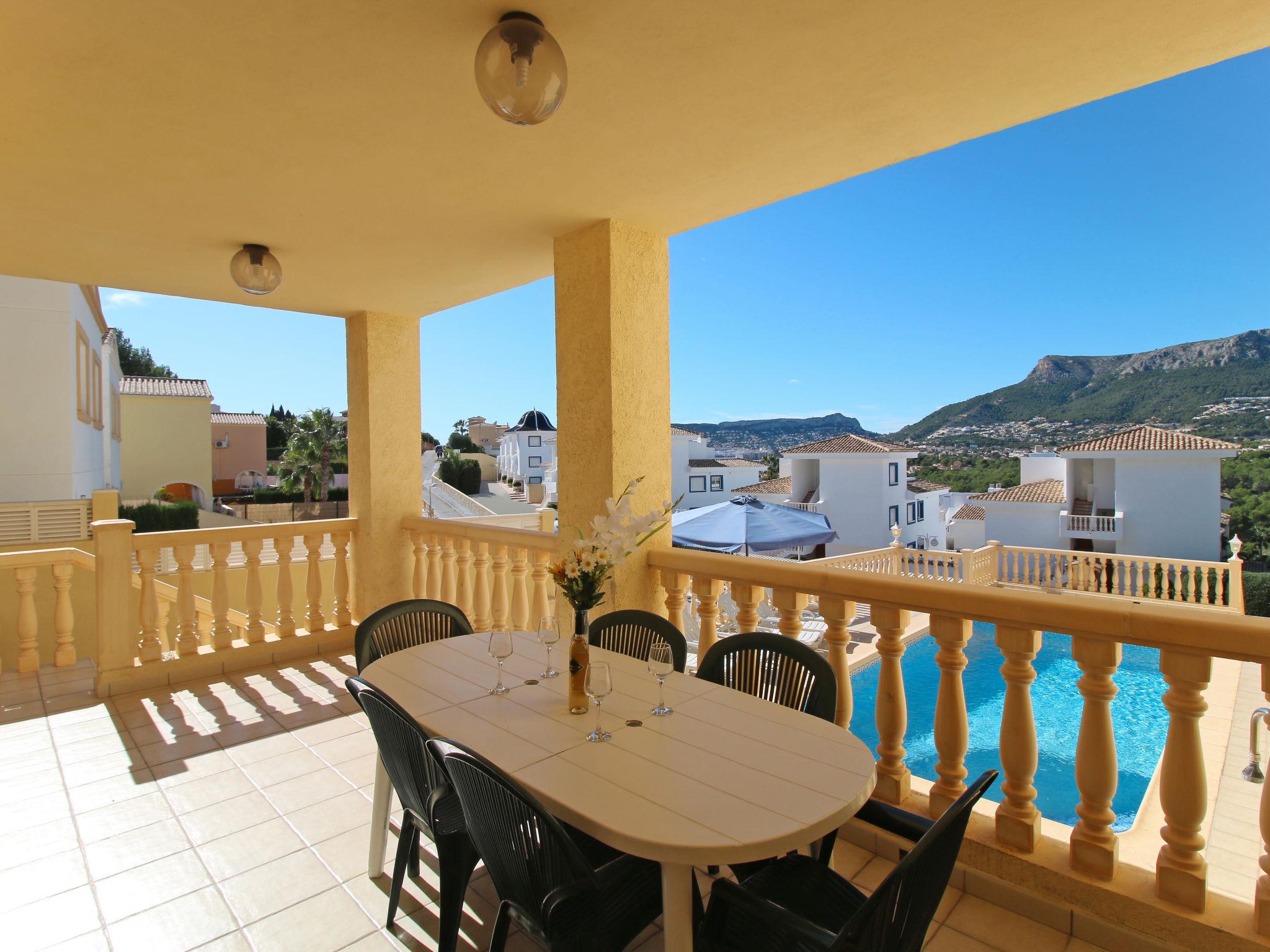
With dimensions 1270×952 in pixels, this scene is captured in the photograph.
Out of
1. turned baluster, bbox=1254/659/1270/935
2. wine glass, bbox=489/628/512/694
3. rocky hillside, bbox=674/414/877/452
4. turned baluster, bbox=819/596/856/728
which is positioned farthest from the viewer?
rocky hillside, bbox=674/414/877/452

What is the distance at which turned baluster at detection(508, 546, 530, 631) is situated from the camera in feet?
12.4

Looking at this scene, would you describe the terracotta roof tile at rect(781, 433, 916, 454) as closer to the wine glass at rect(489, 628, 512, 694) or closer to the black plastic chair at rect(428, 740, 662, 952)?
the wine glass at rect(489, 628, 512, 694)

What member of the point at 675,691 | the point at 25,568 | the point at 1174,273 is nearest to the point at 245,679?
A: the point at 25,568

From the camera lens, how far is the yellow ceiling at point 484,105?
5.19ft

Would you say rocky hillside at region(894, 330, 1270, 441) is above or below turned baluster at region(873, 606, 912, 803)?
above

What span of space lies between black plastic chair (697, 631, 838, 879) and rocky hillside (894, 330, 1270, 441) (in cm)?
573

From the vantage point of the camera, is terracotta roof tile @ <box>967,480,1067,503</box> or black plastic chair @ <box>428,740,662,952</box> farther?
terracotta roof tile @ <box>967,480,1067,503</box>

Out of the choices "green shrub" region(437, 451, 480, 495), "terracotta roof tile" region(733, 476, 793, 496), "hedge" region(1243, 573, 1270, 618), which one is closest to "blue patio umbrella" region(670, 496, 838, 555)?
"hedge" region(1243, 573, 1270, 618)

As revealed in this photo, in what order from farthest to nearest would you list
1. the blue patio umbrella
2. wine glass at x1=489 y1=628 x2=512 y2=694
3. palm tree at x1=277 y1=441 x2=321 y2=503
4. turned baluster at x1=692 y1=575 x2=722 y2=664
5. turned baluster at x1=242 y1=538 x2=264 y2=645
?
palm tree at x1=277 y1=441 x2=321 y2=503
the blue patio umbrella
turned baluster at x1=242 y1=538 x2=264 y2=645
turned baluster at x1=692 y1=575 x2=722 y2=664
wine glass at x1=489 y1=628 x2=512 y2=694

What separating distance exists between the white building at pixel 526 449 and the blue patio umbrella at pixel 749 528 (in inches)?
836

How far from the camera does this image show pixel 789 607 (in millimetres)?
2410

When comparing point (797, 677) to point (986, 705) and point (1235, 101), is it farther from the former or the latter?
point (1235, 101)

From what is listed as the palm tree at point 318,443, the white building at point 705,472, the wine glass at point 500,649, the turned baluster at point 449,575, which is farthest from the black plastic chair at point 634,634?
the palm tree at point 318,443

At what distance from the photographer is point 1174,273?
63.0 ft
